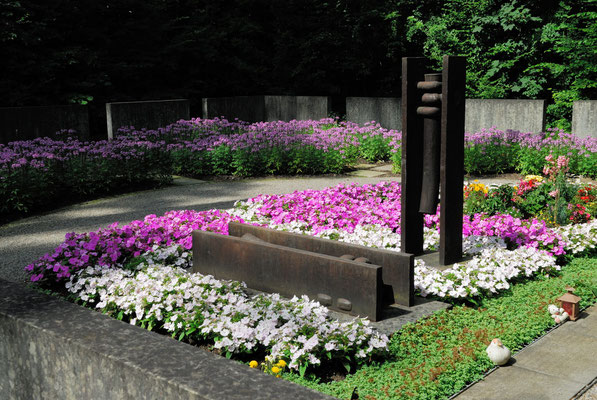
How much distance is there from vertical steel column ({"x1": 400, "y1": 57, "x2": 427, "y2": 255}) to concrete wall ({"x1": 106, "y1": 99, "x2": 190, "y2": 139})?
7.21 meters

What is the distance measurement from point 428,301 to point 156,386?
10.4ft

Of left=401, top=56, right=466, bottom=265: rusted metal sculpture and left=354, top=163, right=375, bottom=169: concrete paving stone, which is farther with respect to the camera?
left=354, top=163, right=375, bottom=169: concrete paving stone

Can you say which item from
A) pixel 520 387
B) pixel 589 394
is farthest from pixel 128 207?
pixel 589 394

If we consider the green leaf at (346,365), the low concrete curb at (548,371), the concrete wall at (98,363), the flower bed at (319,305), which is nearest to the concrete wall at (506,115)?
the flower bed at (319,305)

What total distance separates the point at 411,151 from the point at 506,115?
7202 mm

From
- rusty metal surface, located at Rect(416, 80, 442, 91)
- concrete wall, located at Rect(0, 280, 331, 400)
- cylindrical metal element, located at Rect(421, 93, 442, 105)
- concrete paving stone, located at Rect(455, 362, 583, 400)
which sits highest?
rusty metal surface, located at Rect(416, 80, 442, 91)

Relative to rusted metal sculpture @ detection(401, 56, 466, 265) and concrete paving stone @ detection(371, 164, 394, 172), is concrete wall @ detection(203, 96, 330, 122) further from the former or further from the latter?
rusted metal sculpture @ detection(401, 56, 466, 265)

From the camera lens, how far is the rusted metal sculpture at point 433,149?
17.4 ft

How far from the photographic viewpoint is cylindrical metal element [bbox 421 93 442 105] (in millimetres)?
5336

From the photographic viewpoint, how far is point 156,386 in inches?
70.7

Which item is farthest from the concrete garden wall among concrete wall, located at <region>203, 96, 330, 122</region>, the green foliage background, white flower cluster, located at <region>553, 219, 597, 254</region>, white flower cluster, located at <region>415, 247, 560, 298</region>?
Answer: white flower cluster, located at <region>415, 247, 560, 298</region>

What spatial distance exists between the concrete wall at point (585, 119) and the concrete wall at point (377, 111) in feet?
11.6

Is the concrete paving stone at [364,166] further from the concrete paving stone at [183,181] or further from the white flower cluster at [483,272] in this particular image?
the white flower cluster at [483,272]

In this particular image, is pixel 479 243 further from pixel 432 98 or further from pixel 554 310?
pixel 554 310
